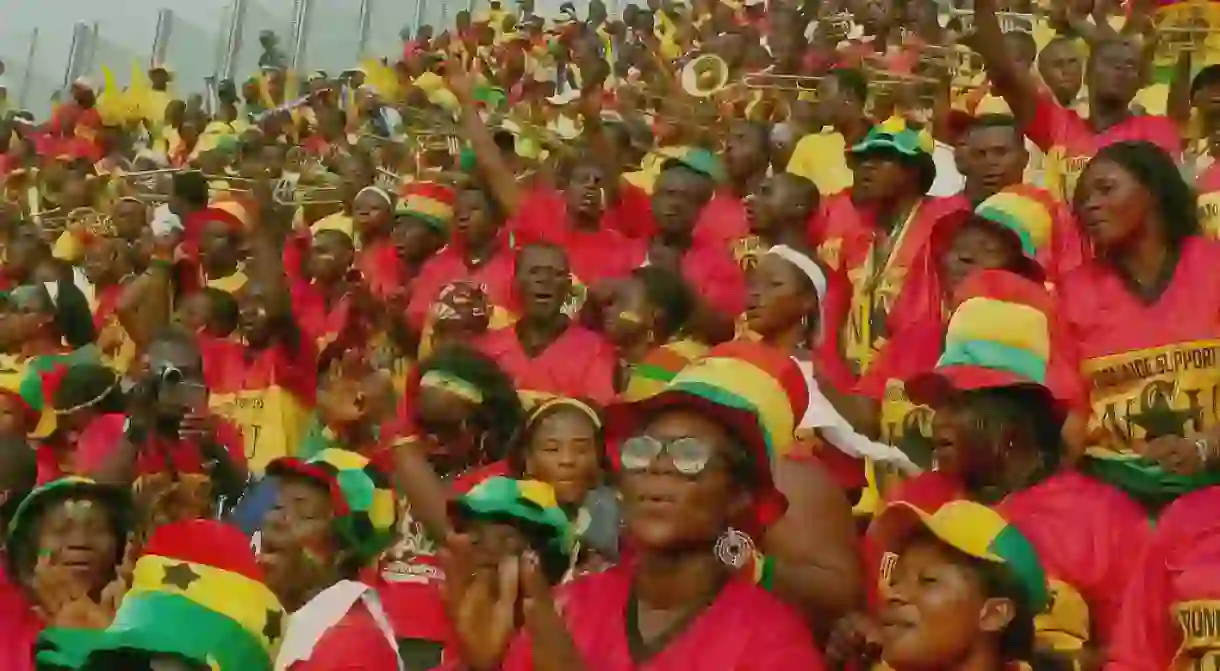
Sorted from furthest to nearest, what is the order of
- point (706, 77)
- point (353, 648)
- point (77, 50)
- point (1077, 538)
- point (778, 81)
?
1. point (77, 50)
2. point (706, 77)
3. point (778, 81)
4. point (1077, 538)
5. point (353, 648)

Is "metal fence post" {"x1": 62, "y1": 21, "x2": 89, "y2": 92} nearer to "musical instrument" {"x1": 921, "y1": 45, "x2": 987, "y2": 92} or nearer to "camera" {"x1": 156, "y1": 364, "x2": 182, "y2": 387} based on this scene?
"musical instrument" {"x1": 921, "y1": 45, "x2": 987, "y2": 92}

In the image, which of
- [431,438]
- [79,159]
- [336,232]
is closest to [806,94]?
[336,232]

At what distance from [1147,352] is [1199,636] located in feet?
2.62

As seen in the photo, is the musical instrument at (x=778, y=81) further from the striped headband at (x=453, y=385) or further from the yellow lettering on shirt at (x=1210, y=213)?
the striped headband at (x=453, y=385)

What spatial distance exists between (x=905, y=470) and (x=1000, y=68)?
63.0 inches

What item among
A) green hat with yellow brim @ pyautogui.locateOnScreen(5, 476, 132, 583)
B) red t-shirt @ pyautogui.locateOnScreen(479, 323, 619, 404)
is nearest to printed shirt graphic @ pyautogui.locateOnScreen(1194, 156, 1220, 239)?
red t-shirt @ pyautogui.locateOnScreen(479, 323, 619, 404)

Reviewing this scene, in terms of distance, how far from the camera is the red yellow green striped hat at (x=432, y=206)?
5668 mm

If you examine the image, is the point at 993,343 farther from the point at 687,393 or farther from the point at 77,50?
the point at 77,50

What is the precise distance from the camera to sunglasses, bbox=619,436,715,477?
231cm

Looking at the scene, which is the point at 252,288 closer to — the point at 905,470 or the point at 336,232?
the point at 336,232

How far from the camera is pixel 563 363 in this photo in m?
4.11

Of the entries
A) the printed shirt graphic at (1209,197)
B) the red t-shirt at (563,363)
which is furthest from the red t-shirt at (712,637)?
the red t-shirt at (563,363)

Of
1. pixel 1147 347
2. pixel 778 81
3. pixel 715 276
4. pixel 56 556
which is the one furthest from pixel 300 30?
pixel 1147 347

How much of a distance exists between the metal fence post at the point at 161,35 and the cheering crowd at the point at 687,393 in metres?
8.11
